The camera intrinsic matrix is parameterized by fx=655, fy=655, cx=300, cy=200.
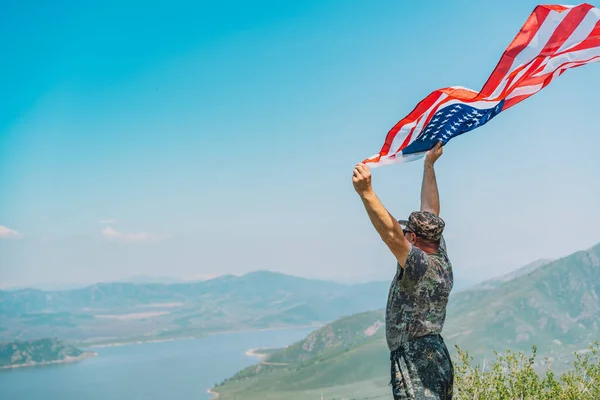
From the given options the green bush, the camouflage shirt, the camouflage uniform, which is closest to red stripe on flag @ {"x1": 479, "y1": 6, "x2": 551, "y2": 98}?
the camouflage uniform

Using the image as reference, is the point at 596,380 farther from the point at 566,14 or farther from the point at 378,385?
the point at 378,385

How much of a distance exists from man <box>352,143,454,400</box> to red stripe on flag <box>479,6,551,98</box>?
1.81m

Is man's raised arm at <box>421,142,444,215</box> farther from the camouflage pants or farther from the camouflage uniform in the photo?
the camouflage pants

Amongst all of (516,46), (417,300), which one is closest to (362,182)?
(417,300)

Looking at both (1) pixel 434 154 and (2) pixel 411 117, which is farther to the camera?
(2) pixel 411 117

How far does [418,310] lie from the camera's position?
4.05 m

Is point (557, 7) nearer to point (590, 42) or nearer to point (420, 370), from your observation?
point (590, 42)

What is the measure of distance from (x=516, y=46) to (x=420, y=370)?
291cm

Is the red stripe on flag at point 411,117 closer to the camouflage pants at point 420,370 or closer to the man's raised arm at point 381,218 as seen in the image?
the man's raised arm at point 381,218


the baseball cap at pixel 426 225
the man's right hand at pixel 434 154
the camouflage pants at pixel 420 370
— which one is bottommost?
the camouflage pants at pixel 420 370

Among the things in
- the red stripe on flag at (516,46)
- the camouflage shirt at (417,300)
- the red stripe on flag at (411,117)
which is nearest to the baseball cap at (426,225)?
the camouflage shirt at (417,300)

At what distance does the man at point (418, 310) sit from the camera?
3955 mm

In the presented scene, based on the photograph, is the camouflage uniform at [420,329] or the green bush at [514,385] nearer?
the camouflage uniform at [420,329]

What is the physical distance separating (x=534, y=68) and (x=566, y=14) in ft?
1.65
